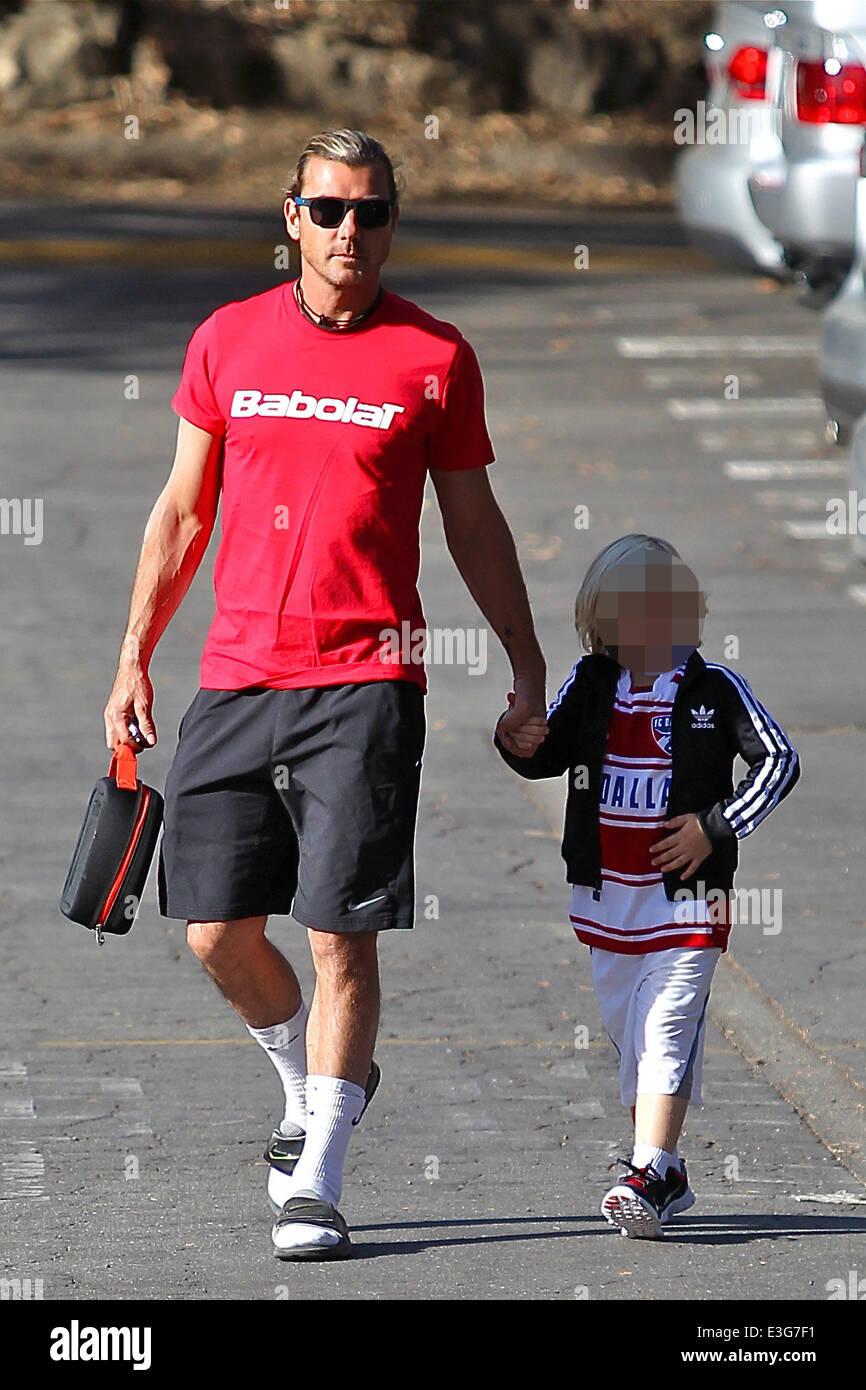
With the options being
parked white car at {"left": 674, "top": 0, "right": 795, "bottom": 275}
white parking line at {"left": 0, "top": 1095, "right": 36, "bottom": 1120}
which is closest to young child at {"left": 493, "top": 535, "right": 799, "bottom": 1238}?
white parking line at {"left": 0, "top": 1095, "right": 36, "bottom": 1120}

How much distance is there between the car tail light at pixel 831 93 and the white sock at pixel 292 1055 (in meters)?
6.20

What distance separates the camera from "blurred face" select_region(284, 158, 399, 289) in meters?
4.55

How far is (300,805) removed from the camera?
184 inches

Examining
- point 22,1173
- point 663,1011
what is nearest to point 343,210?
point 663,1011

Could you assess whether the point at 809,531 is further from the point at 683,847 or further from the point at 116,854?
the point at 116,854

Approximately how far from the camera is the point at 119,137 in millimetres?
24859

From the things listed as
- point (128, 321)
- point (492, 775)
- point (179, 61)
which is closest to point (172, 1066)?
point (492, 775)

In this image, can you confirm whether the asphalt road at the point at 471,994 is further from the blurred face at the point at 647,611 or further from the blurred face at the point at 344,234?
the blurred face at the point at 344,234

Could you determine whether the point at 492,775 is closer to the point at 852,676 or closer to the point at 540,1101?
the point at 852,676

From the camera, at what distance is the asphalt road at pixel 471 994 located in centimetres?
466

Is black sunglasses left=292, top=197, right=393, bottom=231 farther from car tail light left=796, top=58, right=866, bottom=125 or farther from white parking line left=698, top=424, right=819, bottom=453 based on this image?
white parking line left=698, top=424, right=819, bottom=453

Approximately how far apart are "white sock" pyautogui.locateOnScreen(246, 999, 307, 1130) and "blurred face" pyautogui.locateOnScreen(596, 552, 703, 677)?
1.03 m

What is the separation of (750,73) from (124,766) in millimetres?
8391
